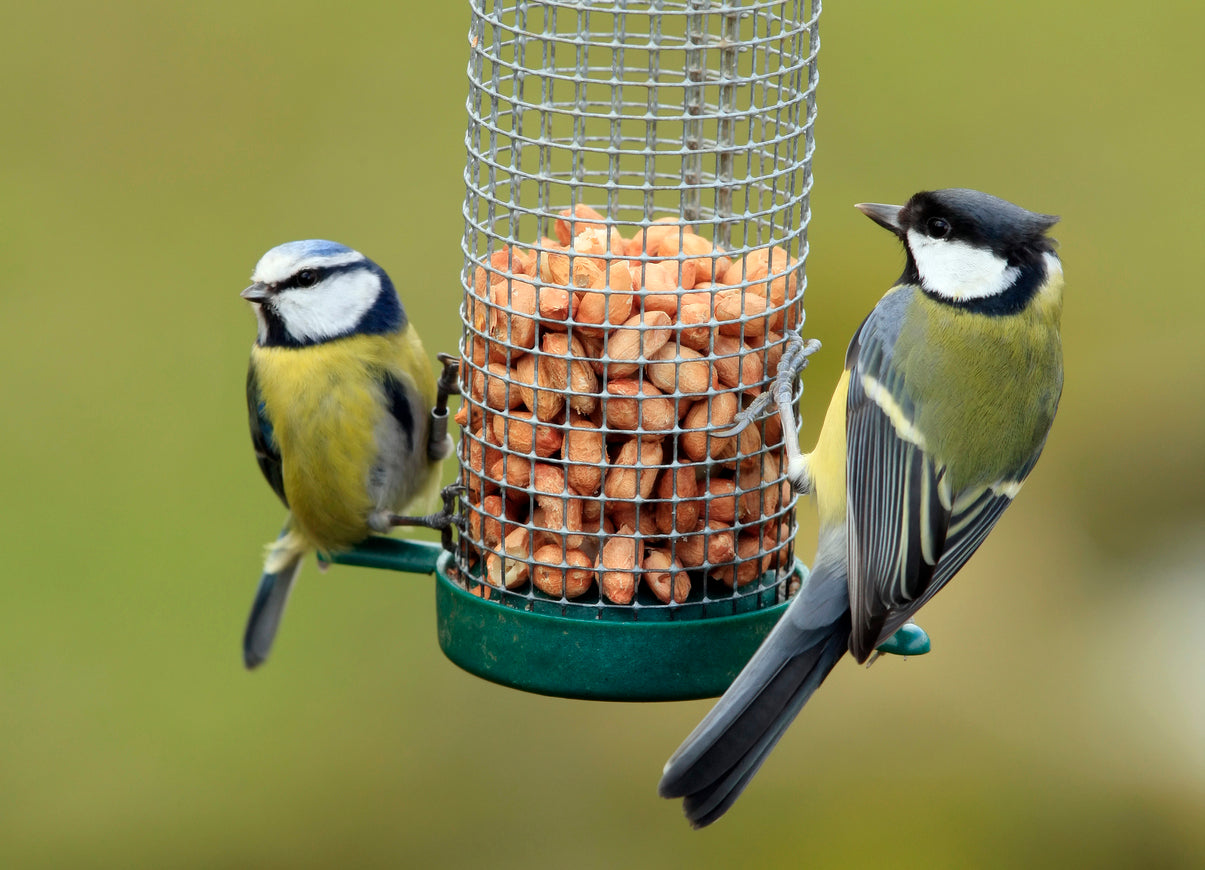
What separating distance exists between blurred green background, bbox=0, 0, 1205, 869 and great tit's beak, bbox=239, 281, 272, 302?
8.17 ft

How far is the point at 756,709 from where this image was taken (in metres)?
3.49

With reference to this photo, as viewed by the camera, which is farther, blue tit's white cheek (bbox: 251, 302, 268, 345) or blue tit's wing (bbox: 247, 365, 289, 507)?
blue tit's wing (bbox: 247, 365, 289, 507)

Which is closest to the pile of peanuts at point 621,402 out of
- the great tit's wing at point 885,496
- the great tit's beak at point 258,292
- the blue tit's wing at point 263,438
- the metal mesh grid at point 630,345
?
the metal mesh grid at point 630,345

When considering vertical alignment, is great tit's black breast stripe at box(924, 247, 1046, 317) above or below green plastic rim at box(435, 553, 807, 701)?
above

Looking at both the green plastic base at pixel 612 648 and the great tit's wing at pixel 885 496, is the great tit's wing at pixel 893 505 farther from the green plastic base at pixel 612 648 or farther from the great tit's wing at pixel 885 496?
the green plastic base at pixel 612 648

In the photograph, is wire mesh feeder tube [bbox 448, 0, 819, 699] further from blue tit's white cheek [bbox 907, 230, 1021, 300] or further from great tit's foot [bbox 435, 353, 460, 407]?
blue tit's white cheek [bbox 907, 230, 1021, 300]

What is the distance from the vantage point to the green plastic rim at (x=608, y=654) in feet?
11.6

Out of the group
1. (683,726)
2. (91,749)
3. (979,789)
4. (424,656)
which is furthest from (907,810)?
(91,749)

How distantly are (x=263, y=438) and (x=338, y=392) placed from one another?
35cm

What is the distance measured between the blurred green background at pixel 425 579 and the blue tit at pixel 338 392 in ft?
6.49

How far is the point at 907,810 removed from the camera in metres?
5.75

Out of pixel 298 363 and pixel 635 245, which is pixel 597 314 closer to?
pixel 635 245

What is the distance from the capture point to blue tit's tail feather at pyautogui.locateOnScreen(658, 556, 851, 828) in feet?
11.3

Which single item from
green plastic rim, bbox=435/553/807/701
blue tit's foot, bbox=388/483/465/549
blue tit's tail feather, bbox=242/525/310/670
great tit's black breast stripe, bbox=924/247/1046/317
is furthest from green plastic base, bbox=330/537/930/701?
blue tit's tail feather, bbox=242/525/310/670
